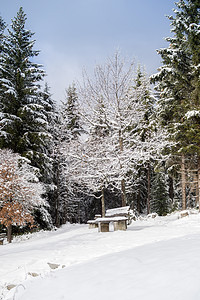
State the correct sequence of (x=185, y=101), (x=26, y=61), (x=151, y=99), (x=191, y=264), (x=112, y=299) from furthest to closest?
(x=151, y=99)
(x=26, y=61)
(x=185, y=101)
(x=191, y=264)
(x=112, y=299)

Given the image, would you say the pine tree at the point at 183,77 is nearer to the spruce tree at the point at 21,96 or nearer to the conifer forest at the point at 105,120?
the conifer forest at the point at 105,120

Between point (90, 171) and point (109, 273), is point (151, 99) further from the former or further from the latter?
point (109, 273)

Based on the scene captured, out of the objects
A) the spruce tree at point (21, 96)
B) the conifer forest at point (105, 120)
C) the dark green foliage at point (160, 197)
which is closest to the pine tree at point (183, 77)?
the conifer forest at point (105, 120)

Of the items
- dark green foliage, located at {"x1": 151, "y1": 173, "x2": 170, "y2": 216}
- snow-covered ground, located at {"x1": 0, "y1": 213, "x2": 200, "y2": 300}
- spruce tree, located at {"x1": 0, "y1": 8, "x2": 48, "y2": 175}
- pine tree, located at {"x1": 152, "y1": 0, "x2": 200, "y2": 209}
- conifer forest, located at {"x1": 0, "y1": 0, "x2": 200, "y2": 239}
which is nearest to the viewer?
snow-covered ground, located at {"x1": 0, "y1": 213, "x2": 200, "y2": 300}

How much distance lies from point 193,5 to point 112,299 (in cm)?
1536

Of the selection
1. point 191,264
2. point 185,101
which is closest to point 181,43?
point 185,101

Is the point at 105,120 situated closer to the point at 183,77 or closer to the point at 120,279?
the point at 183,77

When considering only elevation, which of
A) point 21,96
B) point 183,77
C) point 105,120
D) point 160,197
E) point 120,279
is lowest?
point 160,197

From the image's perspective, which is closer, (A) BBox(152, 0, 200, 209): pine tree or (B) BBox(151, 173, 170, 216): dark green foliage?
(A) BBox(152, 0, 200, 209): pine tree

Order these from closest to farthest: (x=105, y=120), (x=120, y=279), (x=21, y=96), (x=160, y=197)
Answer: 1. (x=120, y=279)
2. (x=105, y=120)
3. (x=21, y=96)
4. (x=160, y=197)

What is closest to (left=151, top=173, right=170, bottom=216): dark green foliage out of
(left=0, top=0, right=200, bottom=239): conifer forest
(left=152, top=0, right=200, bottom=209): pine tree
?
(left=0, top=0, right=200, bottom=239): conifer forest

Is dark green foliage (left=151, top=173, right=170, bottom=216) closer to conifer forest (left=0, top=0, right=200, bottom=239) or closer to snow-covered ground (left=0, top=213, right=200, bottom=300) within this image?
conifer forest (left=0, top=0, right=200, bottom=239)

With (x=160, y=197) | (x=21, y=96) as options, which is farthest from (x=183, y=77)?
(x=160, y=197)

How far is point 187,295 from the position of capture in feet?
7.77
